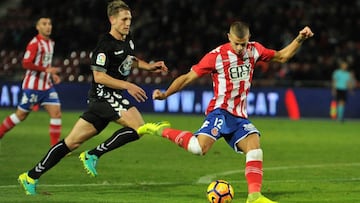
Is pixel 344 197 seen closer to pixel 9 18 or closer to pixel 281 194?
pixel 281 194

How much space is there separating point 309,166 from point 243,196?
400 centimetres

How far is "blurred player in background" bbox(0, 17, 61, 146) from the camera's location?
15688 mm

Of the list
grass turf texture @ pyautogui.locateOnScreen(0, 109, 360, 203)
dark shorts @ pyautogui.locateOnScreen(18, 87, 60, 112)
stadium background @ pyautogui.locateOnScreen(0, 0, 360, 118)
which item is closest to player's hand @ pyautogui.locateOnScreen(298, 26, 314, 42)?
grass turf texture @ pyautogui.locateOnScreen(0, 109, 360, 203)

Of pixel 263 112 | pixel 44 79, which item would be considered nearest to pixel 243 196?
pixel 44 79

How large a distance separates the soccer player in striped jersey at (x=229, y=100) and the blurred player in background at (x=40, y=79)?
20.9 ft

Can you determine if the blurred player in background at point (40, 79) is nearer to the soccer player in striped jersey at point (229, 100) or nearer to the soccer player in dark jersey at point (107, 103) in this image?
the soccer player in dark jersey at point (107, 103)

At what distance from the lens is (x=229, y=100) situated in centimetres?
969

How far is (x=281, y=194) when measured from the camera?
1047 cm

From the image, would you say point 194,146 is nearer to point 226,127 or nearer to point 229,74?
point 226,127

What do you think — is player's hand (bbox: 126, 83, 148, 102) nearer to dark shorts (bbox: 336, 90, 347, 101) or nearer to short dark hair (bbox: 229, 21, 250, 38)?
short dark hair (bbox: 229, 21, 250, 38)

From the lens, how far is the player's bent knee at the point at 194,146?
30.9 ft

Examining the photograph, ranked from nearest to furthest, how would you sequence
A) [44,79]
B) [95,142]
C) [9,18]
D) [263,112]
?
1. [44,79]
2. [95,142]
3. [263,112]
4. [9,18]

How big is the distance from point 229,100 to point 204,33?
20606mm

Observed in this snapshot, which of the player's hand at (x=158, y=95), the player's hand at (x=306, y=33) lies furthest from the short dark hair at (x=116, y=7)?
the player's hand at (x=306, y=33)
